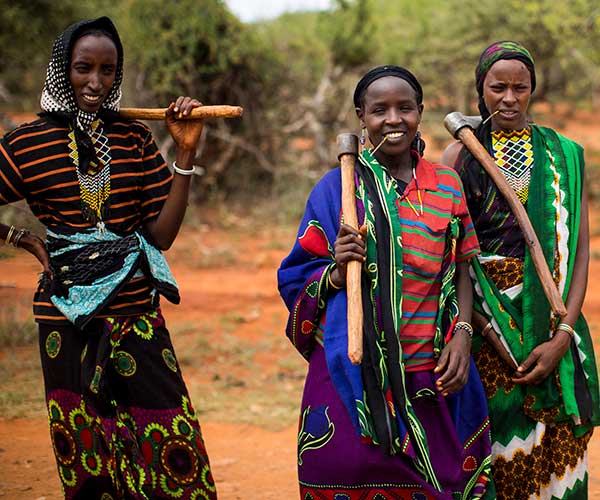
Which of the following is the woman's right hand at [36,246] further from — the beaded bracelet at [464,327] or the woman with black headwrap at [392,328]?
the beaded bracelet at [464,327]

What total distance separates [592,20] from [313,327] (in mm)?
9320

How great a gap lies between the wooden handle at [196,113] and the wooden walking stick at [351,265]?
1.24 ft

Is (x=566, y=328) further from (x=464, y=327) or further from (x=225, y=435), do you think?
(x=225, y=435)

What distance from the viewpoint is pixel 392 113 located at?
270cm

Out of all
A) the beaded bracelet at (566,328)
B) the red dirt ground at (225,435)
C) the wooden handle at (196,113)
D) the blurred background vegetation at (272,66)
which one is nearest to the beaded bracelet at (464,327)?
the beaded bracelet at (566,328)

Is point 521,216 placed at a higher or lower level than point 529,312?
higher

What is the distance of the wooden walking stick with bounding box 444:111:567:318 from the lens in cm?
280

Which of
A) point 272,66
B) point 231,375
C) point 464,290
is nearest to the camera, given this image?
point 464,290

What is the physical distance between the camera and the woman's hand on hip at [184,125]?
9.53ft

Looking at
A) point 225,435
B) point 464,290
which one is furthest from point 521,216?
point 225,435

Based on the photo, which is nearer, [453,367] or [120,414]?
[453,367]

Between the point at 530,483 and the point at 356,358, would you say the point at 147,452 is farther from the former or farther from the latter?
the point at 530,483

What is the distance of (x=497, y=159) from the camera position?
10.1 ft

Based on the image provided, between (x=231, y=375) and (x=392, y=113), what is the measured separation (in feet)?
13.3
